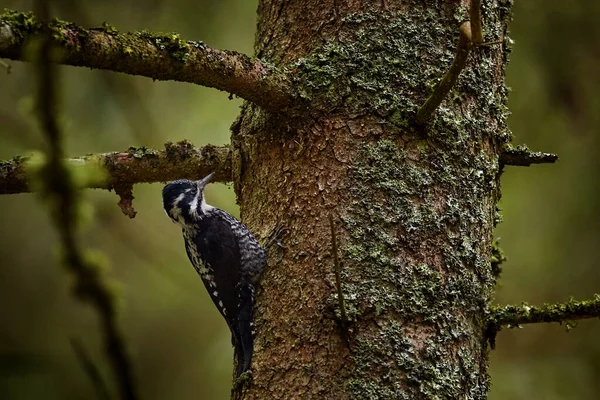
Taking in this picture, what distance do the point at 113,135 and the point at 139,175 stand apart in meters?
1.46

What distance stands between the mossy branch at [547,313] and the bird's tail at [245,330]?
841mm

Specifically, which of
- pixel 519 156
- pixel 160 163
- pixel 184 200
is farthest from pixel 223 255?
pixel 519 156

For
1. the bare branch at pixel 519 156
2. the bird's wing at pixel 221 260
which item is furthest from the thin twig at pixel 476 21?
the bird's wing at pixel 221 260

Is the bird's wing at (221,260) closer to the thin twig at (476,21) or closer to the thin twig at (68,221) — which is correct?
the thin twig at (476,21)

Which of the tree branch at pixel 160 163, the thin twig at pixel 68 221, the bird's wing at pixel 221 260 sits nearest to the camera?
the thin twig at pixel 68 221

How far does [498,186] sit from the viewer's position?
263cm

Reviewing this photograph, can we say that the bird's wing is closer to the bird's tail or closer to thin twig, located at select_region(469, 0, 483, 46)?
the bird's tail

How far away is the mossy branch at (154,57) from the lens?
1.74m

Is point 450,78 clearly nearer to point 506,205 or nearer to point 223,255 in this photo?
point 223,255

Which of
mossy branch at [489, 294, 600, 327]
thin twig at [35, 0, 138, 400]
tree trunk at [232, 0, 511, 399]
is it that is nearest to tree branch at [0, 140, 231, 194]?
tree trunk at [232, 0, 511, 399]

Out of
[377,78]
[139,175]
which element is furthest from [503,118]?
[139,175]

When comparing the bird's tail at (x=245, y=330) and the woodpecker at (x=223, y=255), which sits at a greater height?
the woodpecker at (x=223, y=255)

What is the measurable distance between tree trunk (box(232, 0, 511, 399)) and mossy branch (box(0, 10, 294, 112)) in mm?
153

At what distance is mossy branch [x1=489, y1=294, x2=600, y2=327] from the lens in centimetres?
229
